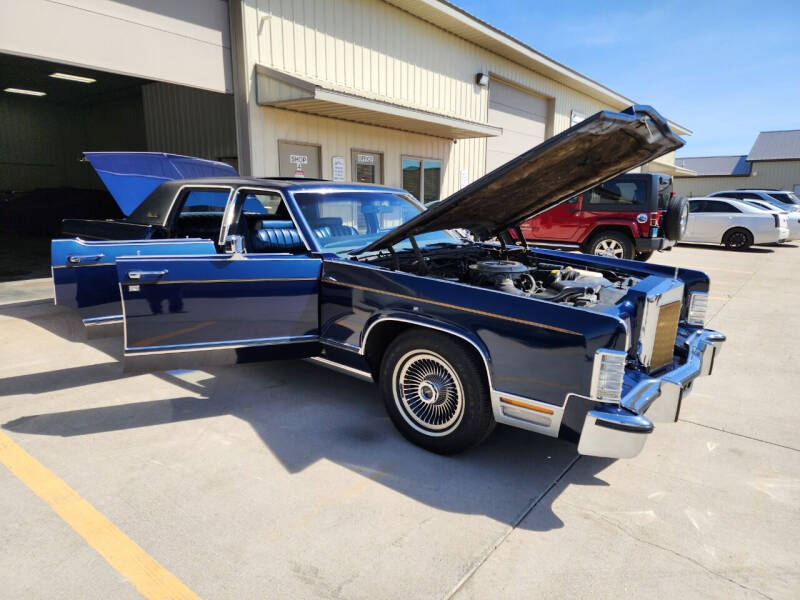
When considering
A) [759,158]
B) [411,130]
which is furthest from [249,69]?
[759,158]

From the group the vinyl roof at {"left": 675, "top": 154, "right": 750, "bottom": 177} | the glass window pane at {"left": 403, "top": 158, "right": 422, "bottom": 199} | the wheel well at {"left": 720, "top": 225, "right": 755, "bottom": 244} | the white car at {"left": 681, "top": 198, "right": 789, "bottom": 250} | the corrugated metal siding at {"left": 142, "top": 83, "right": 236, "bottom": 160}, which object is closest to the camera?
the corrugated metal siding at {"left": 142, "top": 83, "right": 236, "bottom": 160}

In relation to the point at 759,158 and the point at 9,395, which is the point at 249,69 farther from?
the point at 759,158

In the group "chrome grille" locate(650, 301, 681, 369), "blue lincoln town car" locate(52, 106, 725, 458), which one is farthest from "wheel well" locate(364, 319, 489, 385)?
"chrome grille" locate(650, 301, 681, 369)

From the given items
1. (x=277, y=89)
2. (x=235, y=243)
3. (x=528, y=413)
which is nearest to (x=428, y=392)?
(x=528, y=413)

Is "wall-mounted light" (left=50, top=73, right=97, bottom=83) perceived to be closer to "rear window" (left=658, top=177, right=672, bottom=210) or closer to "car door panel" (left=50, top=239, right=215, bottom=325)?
"car door panel" (left=50, top=239, right=215, bottom=325)

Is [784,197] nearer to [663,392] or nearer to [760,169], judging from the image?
[663,392]

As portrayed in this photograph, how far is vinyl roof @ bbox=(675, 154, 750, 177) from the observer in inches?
1725

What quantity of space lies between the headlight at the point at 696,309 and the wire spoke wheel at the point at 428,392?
75.5 inches

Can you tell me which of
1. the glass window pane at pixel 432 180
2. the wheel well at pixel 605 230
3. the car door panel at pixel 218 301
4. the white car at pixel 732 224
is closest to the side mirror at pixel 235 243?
the car door panel at pixel 218 301

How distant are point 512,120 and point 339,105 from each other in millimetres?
9071

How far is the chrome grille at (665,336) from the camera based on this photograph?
3.00 meters

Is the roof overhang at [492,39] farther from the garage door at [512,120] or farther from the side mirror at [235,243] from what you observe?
the side mirror at [235,243]

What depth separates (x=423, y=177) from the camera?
13328 mm

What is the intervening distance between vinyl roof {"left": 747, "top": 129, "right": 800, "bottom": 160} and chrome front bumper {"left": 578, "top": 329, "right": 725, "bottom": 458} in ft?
165
